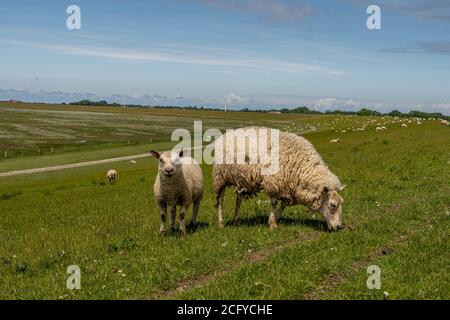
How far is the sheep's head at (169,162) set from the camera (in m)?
14.3

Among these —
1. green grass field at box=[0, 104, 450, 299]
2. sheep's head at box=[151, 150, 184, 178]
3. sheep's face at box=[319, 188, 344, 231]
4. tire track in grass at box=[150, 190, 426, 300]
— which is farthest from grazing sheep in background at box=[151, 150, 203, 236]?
sheep's face at box=[319, 188, 344, 231]

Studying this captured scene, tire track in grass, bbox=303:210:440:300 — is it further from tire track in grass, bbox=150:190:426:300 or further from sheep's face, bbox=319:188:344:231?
sheep's face, bbox=319:188:344:231

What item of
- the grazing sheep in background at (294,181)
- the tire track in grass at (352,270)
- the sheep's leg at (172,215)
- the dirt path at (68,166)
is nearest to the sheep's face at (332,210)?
the grazing sheep in background at (294,181)

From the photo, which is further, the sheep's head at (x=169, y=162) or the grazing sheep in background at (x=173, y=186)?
the grazing sheep in background at (x=173, y=186)

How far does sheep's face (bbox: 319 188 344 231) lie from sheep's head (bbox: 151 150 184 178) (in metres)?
4.79

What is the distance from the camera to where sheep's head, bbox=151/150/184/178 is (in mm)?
14266

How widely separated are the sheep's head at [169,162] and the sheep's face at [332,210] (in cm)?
479

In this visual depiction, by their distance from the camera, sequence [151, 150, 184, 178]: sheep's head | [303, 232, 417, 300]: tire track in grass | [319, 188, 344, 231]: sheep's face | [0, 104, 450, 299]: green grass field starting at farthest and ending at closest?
[319, 188, 344, 231]: sheep's face, [151, 150, 184, 178]: sheep's head, [0, 104, 450, 299]: green grass field, [303, 232, 417, 300]: tire track in grass

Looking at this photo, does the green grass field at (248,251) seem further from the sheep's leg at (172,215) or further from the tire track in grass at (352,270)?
the sheep's leg at (172,215)

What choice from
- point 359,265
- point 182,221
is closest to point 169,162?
point 182,221

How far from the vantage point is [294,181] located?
50.7 feet

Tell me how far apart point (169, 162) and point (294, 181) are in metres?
4.17
